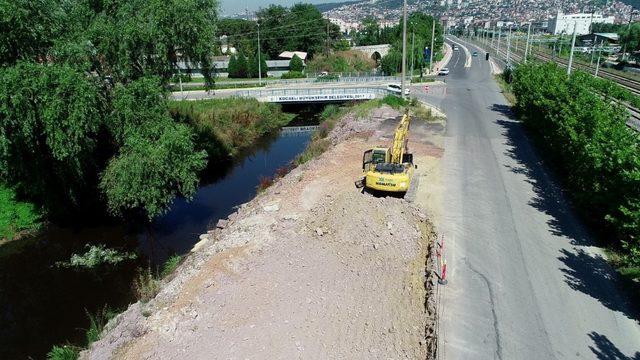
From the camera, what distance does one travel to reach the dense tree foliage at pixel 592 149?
15383mm

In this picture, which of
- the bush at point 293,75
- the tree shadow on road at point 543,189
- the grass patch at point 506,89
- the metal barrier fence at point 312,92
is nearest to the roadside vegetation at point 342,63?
the bush at point 293,75

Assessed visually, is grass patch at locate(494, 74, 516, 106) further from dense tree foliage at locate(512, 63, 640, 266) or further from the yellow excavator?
the yellow excavator

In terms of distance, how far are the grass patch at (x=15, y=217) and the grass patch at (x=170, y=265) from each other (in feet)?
31.4

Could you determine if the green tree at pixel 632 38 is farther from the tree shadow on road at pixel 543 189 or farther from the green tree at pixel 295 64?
the tree shadow on road at pixel 543 189

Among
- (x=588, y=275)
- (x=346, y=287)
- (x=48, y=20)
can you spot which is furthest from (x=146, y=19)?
(x=588, y=275)

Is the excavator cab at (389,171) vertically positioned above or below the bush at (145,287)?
above

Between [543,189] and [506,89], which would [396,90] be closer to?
[506,89]

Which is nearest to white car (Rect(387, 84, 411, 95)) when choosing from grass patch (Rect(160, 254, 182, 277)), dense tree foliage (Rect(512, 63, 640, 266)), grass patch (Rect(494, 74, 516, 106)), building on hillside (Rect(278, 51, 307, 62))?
grass patch (Rect(494, 74, 516, 106))

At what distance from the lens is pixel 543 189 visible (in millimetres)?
23047

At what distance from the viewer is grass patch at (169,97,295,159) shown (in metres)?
37.7

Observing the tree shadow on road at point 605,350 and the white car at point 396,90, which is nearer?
the tree shadow on road at point 605,350

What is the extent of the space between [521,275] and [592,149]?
618cm

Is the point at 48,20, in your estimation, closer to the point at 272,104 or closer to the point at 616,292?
the point at 616,292

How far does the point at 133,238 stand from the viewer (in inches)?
940
